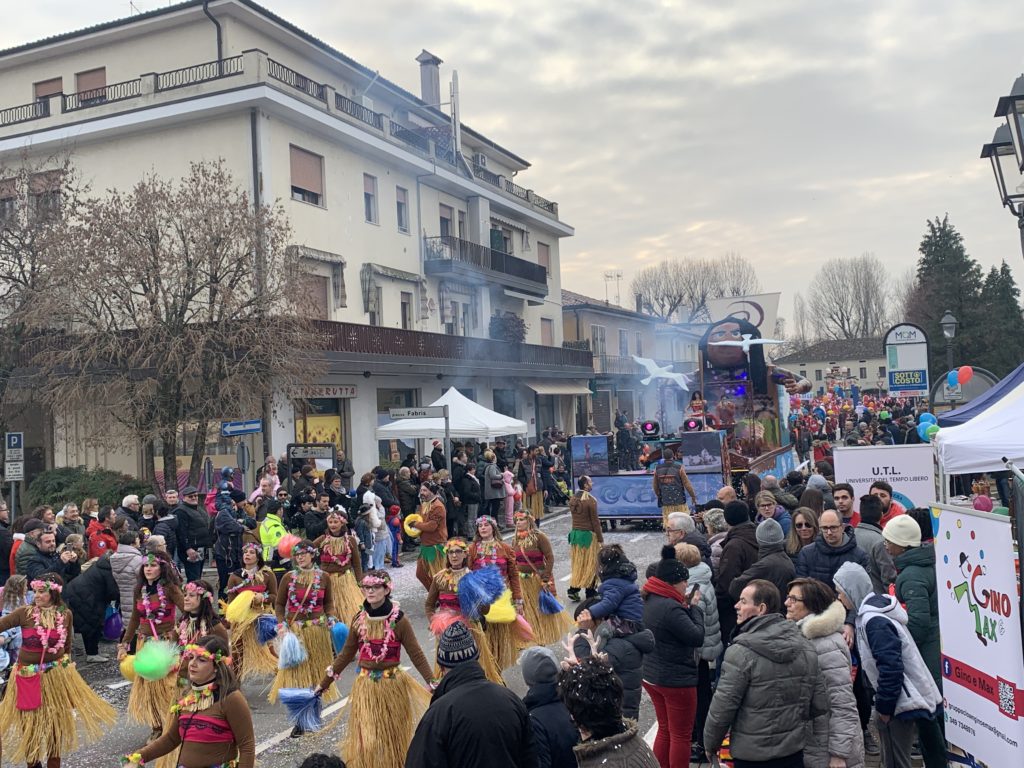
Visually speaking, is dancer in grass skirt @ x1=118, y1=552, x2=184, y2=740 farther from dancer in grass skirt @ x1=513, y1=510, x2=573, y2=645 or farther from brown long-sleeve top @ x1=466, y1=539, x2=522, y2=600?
dancer in grass skirt @ x1=513, y1=510, x2=573, y2=645

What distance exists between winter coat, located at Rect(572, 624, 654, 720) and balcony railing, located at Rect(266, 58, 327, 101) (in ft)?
74.8

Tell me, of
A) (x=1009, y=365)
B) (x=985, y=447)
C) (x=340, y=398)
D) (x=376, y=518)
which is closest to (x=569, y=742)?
(x=985, y=447)

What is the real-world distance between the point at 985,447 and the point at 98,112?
26.0 metres

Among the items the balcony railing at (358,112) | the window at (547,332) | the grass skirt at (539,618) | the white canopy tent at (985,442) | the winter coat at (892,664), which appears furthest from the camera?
the window at (547,332)

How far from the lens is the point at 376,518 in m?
15.0

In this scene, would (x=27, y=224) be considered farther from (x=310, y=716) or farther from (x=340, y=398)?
(x=310, y=716)

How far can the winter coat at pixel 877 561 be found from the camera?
664 cm

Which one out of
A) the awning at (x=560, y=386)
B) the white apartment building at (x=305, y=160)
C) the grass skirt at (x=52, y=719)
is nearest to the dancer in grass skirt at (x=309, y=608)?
the grass skirt at (x=52, y=719)

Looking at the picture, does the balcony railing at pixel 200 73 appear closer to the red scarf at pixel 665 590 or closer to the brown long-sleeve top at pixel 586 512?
the brown long-sleeve top at pixel 586 512

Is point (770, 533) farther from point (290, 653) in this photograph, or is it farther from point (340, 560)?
point (340, 560)

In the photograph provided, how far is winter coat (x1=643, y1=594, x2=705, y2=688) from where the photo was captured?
18.4 ft

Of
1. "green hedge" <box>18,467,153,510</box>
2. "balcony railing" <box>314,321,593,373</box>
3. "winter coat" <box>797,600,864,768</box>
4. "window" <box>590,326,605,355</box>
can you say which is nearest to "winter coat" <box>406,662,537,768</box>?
"winter coat" <box>797,600,864,768</box>

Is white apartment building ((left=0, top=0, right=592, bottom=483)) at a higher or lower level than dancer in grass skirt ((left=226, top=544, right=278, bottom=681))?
higher

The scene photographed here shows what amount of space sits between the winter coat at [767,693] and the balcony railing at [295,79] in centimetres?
2389
